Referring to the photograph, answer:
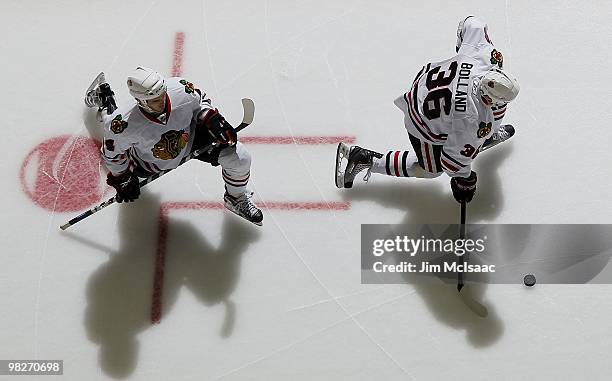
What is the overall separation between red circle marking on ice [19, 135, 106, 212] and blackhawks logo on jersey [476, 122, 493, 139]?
1.98 meters

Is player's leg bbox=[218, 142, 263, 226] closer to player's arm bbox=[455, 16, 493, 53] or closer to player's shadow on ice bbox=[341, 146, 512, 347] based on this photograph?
player's shadow on ice bbox=[341, 146, 512, 347]

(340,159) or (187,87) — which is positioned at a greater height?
(187,87)

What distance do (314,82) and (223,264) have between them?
1137 mm

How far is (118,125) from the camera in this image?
14.1 feet

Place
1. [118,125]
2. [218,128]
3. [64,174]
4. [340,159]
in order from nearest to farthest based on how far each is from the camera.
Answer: [118,125] < [218,128] < [340,159] < [64,174]

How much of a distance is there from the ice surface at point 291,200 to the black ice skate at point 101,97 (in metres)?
0.16

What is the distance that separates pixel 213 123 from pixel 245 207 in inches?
23.7

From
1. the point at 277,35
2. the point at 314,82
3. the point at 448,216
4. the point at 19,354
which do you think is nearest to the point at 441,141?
the point at 448,216

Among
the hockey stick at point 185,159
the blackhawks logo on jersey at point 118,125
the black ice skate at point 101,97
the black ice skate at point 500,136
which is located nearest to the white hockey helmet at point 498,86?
Answer: the black ice skate at point 500,136

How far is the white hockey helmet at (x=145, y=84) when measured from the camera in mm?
4086

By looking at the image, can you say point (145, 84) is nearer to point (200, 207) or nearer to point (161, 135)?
point (161, 135)

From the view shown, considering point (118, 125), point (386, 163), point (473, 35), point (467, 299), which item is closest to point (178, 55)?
point (118, 125)

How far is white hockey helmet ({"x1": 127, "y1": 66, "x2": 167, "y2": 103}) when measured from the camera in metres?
4.09

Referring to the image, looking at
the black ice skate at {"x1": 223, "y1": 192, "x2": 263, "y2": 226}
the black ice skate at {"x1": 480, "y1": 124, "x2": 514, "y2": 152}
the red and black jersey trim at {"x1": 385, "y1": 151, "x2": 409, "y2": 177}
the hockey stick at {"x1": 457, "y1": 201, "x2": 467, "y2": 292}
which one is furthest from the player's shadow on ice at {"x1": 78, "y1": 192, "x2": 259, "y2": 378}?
the black ice skate at {"x1": 480, "y1": 124, "x2": 514, "y2": 152}
